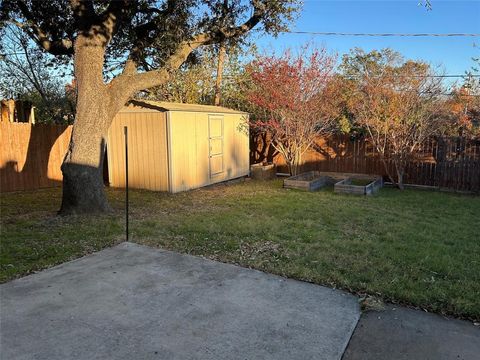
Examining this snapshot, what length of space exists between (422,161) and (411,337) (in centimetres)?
839

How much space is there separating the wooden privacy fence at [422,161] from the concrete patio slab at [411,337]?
7.73m

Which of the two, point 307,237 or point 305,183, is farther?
point 305,183

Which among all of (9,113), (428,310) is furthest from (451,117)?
(9,113)

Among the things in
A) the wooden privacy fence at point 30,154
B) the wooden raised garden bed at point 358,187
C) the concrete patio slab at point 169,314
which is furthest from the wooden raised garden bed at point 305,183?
the wooden privacy fence at point 30,154

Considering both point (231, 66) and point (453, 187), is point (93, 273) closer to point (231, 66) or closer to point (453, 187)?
point (453, 187)

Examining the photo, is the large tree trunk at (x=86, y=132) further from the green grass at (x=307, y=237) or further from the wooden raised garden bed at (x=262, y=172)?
the wooden raised garden bed at (x=262, y=172)

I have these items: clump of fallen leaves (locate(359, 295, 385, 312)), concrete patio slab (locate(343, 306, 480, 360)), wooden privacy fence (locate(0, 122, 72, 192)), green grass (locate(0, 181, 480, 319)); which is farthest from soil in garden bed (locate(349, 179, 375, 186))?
wooden privacy fence (locate(0, 122, 72, 192))

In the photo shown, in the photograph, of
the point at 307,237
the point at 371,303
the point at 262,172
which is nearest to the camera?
the point at 371,303

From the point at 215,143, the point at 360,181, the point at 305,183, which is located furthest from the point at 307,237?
the point at 360,181

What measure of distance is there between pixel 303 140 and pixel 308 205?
346cm

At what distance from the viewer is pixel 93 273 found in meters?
3.85

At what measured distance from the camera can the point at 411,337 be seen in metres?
2.64

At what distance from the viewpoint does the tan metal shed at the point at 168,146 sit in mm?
8961

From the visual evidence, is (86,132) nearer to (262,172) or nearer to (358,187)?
(358,187)
